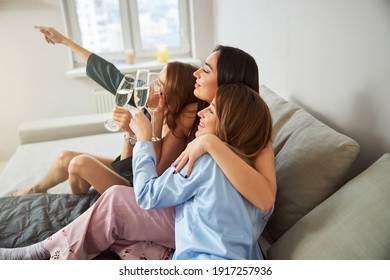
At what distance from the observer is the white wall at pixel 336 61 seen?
3.12 feet

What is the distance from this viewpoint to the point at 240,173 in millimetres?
853

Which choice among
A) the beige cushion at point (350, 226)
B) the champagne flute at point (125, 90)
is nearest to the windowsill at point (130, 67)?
the champagne flute at point (125, 90)

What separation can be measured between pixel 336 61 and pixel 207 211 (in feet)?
2.23

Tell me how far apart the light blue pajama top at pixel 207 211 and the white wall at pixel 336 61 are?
1.38 feet

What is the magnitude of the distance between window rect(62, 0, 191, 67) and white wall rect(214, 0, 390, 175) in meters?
1.27

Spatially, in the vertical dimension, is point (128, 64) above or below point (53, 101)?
above

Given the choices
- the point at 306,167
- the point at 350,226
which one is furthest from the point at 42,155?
the point at 350,226

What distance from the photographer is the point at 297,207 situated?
3.24 feet

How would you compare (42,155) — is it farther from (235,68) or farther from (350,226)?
(350,226)

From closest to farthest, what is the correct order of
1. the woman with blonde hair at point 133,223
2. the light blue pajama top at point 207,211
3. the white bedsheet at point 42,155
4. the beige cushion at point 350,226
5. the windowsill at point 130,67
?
the beige cushion at point 350,226
the light blue pajama top at point 207,211
the woman with blonde hair at point 133,223
the white bedsheet at point 42,155
the windowsill at point 130,67

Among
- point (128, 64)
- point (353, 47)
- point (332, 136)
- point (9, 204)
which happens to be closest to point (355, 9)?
point (353, 47)

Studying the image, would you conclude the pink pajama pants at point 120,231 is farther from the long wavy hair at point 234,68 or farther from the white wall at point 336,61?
the white wall at point 336,61

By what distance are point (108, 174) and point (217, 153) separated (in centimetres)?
57

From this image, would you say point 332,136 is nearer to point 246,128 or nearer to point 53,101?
point 246,128
